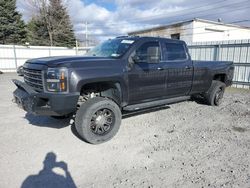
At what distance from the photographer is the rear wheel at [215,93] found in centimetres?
700

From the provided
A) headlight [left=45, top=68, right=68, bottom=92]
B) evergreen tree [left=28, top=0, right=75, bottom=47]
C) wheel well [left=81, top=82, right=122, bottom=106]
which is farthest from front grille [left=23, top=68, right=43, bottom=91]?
evergreen tree [left=28, top=0, right=75, bottom=47]

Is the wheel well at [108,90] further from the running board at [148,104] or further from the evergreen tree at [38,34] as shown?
the evergreen tree at [38,34]

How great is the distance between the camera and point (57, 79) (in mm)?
3686

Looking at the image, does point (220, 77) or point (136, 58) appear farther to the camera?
point (220, 77)

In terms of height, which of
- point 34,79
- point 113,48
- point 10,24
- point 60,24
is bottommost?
point 34,79

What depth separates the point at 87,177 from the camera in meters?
3.13

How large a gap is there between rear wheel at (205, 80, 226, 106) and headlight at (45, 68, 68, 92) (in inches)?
193

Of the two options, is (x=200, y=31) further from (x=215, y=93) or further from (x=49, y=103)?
(x=49, y=103)

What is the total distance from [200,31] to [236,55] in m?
14.0

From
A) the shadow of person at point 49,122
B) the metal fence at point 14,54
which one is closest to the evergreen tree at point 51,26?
the metal fence at point 14,54

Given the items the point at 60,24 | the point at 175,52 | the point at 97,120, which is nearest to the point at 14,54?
A: the point at 60,24

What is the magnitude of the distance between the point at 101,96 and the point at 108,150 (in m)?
1.15

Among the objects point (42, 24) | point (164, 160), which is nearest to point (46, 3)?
point (42, 24)

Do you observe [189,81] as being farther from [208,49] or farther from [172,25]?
[172,25]
